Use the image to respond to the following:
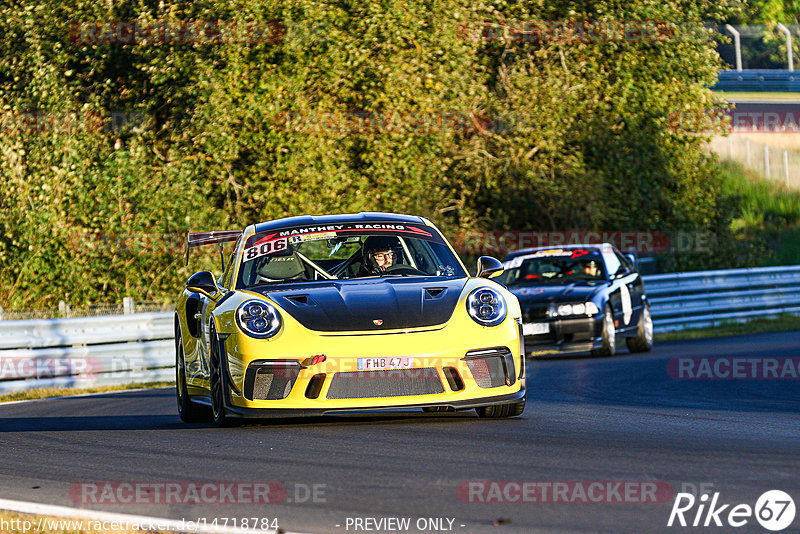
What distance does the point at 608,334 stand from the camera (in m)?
16.7

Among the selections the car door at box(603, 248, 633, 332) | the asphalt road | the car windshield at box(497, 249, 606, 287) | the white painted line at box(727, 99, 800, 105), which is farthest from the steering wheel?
the white painted line at box(727, 99, 800, 105)

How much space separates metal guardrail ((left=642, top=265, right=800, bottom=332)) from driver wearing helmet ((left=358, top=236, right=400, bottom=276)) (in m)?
12.8

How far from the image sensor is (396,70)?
77.9 feet

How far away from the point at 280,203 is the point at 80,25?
459cm

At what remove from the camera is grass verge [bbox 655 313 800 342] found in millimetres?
21594

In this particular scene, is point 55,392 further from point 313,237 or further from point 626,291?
point 626,291

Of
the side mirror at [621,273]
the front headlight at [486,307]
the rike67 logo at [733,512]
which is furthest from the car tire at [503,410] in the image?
the side mirror at [621,273]

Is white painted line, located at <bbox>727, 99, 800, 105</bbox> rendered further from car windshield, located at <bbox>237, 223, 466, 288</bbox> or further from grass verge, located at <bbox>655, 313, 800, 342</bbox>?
car windshield, located at <bbox>237, 223, 466, 288</bbox>

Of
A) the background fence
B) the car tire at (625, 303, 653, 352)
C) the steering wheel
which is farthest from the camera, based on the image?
the background fence

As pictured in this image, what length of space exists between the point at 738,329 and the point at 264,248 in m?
15.0

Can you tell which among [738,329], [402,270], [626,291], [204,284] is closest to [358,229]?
[402,270]

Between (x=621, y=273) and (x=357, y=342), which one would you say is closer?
(x=357, y=342)

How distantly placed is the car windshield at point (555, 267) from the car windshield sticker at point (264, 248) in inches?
344

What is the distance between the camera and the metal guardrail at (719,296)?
73.1 ft
